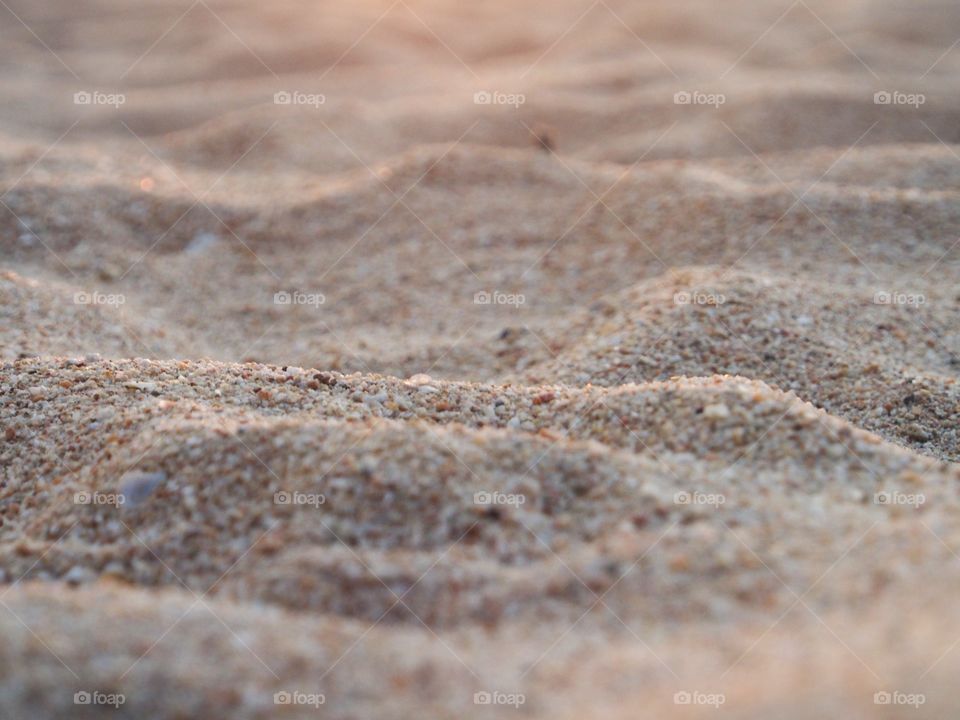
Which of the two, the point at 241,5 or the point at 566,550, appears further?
the point at 241,5

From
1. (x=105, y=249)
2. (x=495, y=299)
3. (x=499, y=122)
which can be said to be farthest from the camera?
(x=499, y=122)

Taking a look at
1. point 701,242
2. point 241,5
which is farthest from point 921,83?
point 241,5

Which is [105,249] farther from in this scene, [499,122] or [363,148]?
[499,122]

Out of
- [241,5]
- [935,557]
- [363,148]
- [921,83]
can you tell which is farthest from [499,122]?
[935,557]

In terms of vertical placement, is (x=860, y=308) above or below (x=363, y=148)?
below

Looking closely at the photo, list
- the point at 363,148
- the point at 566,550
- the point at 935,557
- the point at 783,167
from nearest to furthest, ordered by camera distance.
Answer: the point at 935,557, the point at 566,550, the point at 783,167, the point at 363,148

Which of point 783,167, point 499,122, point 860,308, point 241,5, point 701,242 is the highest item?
point 241,5

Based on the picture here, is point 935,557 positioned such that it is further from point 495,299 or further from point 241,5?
point 241,5
